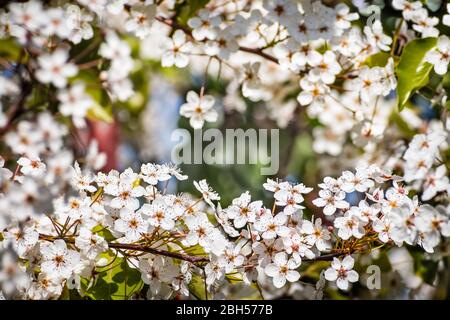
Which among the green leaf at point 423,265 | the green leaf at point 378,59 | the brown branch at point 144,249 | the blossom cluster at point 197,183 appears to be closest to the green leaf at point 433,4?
the blossom cluster at point 197,183

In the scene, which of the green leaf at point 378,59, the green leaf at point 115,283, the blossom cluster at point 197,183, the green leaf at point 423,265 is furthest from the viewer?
the green leaf at point 423,265

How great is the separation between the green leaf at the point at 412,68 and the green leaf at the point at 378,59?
69mm

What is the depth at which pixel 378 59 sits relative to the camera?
4.32ft

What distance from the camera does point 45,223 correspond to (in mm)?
1080

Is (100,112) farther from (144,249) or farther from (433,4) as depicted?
(433,4)

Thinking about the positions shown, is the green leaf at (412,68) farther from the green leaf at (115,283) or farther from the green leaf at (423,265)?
the green leaf at (115,283)

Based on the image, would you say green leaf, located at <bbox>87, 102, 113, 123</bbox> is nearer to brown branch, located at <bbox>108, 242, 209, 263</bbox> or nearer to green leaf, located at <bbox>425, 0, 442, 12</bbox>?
brown branch, located at <bbox>108, 242, 209, 263</bbox>

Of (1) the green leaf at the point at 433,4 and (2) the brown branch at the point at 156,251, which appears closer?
(2) the brown branch at the point at 156,251

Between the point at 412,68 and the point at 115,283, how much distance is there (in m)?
0.60

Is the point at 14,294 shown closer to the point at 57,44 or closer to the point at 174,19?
the point at 57,44

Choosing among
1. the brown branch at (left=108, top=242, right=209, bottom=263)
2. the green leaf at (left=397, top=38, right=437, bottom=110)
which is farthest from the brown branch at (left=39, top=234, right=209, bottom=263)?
the green leaf at (left=397, top=38, right=437, bottom=110)

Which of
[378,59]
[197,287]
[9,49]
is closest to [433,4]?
[378,59]

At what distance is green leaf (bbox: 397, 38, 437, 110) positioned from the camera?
123cm

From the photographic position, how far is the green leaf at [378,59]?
1.31 metres
